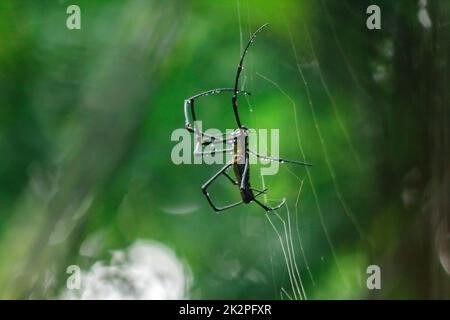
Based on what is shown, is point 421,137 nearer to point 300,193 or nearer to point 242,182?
point 300,193

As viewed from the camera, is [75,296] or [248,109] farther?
[75,296]

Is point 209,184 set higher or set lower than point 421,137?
lower

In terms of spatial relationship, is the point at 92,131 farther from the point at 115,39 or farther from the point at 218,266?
the point at 218,266

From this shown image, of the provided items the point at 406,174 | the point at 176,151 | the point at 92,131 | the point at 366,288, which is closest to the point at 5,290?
the point at 92,131

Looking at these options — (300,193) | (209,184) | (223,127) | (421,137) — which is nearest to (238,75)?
(223,127)

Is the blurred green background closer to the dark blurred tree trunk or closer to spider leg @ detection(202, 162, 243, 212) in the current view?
the dark blurred tree trunk

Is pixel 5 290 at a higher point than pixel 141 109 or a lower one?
lower

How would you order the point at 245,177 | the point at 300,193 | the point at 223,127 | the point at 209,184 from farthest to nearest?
the point at 300,193 → the point at 223,127 → the point at 209,184 → the point at 245,177

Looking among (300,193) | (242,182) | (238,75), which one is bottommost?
(300,193)

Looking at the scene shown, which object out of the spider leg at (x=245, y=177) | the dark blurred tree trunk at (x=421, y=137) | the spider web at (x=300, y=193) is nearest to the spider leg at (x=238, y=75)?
the spider web at (x=300, y=193)
